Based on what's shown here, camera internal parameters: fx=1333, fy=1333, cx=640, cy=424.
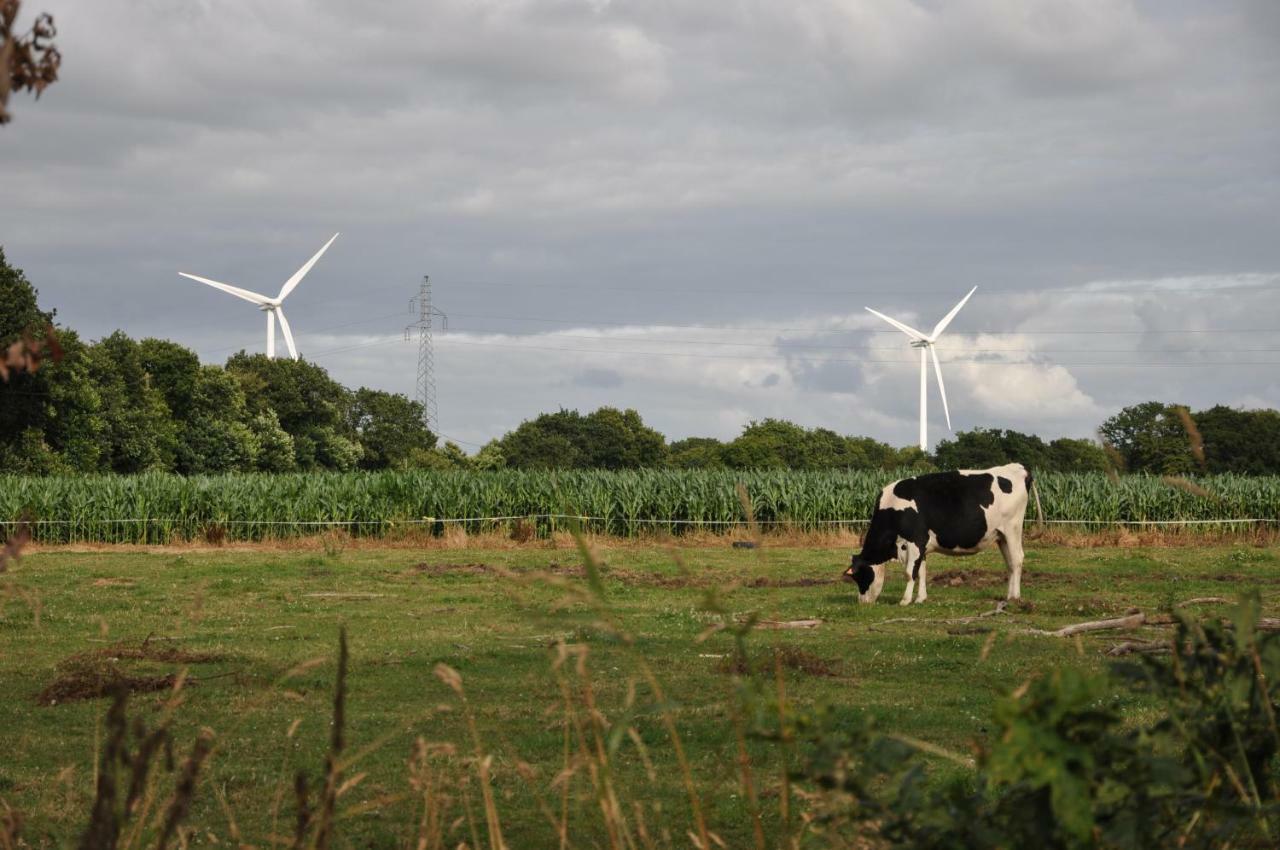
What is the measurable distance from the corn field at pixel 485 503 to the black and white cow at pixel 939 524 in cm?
1418

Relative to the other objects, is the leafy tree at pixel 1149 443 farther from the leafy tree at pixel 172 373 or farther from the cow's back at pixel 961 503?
the leafy tree at pixel 172 373

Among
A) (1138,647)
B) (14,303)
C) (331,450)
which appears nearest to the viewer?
(1138,647)

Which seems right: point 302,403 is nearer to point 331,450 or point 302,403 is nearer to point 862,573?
point 331,450

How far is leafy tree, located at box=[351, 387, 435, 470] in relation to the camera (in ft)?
310

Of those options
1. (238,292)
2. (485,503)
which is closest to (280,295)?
(238,292)

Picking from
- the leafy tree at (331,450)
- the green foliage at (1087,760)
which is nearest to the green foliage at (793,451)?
the leafy tree at (331,450)

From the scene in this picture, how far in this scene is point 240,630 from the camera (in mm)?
15602

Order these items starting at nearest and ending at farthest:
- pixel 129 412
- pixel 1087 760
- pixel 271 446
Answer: pixel 1087 760
pixel 129 412
pixel 271 446

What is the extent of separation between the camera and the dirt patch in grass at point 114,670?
1071 centimetres

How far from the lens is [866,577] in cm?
1909

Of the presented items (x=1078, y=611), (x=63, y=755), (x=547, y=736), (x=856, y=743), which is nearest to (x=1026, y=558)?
Answer: (x=1078, y=611)

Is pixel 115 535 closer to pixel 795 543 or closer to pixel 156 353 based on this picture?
pixel 795 543

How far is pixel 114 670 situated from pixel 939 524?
12.0 meters

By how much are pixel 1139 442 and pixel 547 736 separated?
5685 centimetres
